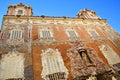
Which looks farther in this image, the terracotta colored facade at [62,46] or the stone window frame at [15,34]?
the stone window frame at [15,34]

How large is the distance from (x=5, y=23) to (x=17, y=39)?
149 inches

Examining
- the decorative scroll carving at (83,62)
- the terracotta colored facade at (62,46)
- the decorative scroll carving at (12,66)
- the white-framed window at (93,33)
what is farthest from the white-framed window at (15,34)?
the white-framed window at (93,33)

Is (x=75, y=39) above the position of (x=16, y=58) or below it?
above

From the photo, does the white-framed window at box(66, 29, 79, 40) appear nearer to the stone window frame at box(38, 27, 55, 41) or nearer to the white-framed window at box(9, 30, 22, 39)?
the stone window frame at box(38, 27, 55, 41)

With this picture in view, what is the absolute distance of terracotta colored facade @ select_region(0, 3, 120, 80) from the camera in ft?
39.7

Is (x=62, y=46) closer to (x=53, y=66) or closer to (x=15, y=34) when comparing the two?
(x=53, y=66)

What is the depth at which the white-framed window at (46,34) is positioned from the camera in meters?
15.7

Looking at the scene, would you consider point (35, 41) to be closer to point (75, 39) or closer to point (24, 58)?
point (24, 58)

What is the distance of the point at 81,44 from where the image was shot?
611 inches

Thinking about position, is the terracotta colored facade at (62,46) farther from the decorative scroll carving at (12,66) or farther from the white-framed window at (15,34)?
the decorative scroll carving at (12,66)

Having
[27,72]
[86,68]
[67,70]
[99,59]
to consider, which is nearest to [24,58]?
[27,72]

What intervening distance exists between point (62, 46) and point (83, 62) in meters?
3.15

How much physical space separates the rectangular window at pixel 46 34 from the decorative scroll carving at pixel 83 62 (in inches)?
120

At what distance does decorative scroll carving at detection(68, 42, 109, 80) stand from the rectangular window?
9.98 ft
